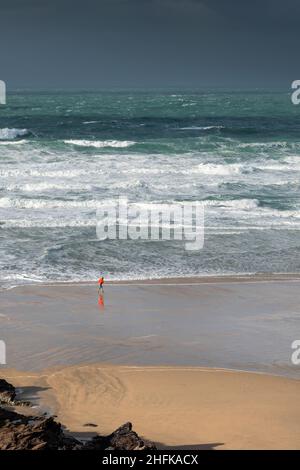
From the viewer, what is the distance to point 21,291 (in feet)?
66.7

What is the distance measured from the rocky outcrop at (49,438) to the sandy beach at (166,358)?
0.79 metres

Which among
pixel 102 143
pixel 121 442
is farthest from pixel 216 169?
pixel 121 442

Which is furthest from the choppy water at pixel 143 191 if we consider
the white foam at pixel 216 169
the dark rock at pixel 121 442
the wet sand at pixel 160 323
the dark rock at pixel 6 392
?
the dark rock at pixel 121 442

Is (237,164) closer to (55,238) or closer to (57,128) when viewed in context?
(55,238)

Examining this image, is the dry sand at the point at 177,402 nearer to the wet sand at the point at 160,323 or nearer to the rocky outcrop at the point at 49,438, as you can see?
the wet sand at the point at 160,323

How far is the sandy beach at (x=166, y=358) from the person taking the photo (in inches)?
482

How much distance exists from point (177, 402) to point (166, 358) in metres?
2.62

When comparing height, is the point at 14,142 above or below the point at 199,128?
below

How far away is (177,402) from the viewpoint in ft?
43.4

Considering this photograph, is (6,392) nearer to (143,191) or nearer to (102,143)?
(143,191)


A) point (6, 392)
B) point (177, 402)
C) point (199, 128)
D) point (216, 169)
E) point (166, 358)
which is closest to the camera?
point (6, 392)

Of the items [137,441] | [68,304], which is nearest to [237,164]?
[68,304]

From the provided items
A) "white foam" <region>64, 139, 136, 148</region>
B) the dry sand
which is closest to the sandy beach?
the dry sand

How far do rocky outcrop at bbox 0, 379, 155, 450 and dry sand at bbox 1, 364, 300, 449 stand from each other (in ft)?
2.92
